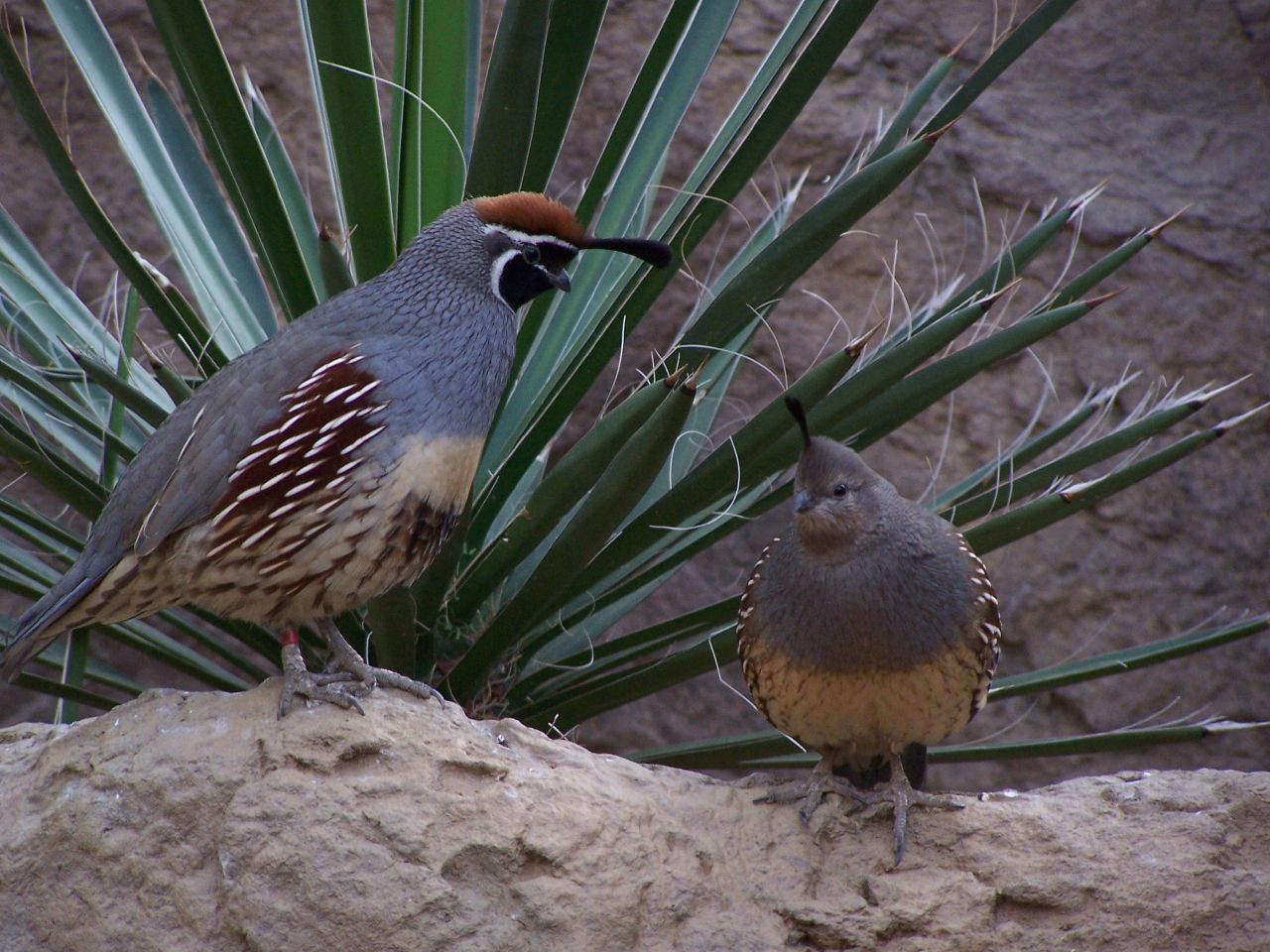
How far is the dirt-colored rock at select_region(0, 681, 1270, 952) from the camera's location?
104 inches

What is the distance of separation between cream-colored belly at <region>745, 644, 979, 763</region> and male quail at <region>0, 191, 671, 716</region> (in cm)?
81

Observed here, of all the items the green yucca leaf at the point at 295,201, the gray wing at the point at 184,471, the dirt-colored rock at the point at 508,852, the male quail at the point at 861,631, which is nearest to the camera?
the dirt-colored rock at the point at 508,852

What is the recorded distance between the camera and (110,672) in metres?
4.19

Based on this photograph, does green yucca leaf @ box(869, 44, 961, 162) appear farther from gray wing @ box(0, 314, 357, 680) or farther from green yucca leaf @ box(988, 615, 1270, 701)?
gray wing @ box(0, 314, 357, 680)

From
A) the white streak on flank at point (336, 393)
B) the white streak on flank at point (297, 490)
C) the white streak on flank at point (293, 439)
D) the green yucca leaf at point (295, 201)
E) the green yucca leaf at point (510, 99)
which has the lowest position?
the white streak on flank at point (297, 490)

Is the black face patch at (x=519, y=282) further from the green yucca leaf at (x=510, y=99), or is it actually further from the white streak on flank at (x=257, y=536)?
the white streak on flank at (x=257, y=536)

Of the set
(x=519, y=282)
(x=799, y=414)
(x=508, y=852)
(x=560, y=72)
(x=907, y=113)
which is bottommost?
(x=508, y=852)

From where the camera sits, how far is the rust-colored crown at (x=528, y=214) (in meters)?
3.46

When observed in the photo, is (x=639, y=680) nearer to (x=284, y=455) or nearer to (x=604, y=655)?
(x=604, y=655)

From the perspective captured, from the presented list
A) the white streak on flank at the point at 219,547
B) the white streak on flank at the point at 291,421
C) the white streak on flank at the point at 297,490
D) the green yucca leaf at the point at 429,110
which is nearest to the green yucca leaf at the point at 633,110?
the green yucca leaf at the point at 429,110

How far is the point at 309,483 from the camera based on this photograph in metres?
3.05

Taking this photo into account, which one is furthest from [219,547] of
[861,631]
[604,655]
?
[861,631]

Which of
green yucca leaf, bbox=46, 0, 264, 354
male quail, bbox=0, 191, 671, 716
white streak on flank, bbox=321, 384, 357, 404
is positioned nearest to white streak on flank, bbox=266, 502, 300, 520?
male quail, bbox=0, 191, 671, 716

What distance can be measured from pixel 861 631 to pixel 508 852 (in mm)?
967
